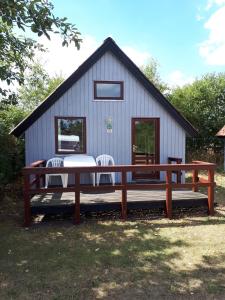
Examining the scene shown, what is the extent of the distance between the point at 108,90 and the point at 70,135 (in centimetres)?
197

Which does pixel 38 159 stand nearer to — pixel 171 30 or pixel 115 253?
pixel 115 253

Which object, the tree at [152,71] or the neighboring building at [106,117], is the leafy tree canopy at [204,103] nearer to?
the tree at [152,71]

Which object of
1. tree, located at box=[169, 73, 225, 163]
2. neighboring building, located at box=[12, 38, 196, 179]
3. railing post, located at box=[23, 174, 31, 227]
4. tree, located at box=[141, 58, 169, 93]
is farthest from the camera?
tree, located at box=[141, 58, 169, 93]

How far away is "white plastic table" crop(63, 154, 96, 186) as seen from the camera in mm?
9430

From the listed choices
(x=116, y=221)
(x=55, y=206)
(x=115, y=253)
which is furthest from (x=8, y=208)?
(x=115, y=253)

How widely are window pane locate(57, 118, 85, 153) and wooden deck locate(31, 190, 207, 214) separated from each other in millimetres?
2620

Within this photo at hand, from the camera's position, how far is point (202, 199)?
26.8 feet

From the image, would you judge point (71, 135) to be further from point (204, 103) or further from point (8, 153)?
point (204, 103)

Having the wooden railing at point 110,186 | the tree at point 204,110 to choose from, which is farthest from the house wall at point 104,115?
the tree at point 204,110

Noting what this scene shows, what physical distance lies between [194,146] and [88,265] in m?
15.6

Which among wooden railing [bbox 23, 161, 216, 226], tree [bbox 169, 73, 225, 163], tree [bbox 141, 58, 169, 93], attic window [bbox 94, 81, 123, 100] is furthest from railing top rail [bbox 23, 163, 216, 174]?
tree [bbox 141, 58, 169, 93]

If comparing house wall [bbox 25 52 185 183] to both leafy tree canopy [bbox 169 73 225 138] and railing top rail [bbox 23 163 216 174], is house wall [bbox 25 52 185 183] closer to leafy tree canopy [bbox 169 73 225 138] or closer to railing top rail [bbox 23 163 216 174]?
railing top rail [bbox 23 163 216 174]

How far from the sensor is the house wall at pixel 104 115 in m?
10.9

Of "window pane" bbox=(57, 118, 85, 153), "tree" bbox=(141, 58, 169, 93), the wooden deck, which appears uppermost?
"tree" bbox=(141, 58, 169, 93)
